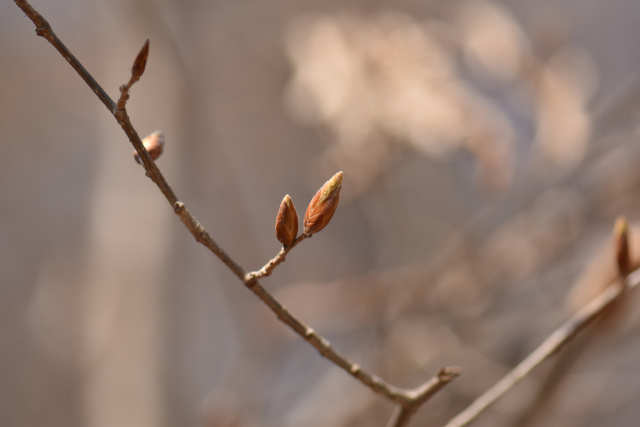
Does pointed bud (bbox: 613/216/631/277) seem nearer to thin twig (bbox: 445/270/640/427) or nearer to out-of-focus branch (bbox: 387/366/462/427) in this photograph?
thin twig (bbox: 445/270/640/427)

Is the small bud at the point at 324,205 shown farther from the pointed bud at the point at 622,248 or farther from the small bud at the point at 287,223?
the pointed bud at the point at 622,248

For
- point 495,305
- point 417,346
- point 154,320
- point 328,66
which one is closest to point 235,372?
point 154,320

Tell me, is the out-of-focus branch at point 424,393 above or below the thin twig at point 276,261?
below

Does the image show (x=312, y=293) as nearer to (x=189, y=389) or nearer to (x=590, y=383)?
(x=590, y=383)

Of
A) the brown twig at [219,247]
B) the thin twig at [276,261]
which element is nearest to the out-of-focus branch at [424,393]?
the brown twig at [219,247]

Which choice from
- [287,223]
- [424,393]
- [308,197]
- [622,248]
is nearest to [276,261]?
[287,223]

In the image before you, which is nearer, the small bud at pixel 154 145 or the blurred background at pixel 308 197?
the small bud at pixel 154 145

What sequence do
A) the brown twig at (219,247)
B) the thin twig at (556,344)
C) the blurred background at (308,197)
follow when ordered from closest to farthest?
the brown twig at (219,247) → the thin twig at (556,344) → the blurred background at (308,197)
